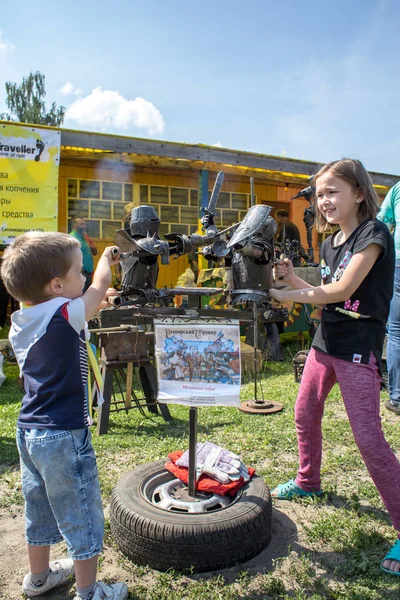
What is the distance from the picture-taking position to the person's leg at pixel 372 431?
2.24 m

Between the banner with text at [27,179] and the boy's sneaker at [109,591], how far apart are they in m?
6.07

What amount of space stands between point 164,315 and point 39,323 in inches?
28.1

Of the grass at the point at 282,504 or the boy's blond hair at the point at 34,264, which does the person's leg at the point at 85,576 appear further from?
the boy's blond hair at the point at 34,264

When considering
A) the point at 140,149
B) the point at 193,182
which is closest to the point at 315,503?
the point at 140,149

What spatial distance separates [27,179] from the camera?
7312 millimetres

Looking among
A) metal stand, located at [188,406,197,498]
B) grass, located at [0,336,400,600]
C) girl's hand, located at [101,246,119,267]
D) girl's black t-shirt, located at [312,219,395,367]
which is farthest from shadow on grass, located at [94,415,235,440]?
girl's hand, located at [101,246,119,267]

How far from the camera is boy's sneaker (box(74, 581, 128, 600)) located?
1926mm

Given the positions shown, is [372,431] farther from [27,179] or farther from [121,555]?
[27,179]

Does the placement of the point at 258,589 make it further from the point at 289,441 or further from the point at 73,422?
the point at 289,441

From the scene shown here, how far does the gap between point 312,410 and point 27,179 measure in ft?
20.3

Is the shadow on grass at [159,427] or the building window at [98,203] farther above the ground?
the building window at [98,203]

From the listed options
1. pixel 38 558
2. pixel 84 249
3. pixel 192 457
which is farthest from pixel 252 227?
pixel 84 249

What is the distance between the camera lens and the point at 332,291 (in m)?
2.29

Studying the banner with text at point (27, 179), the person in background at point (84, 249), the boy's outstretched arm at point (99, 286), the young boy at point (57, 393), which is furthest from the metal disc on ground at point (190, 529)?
the banner with text at point (27, 179)
